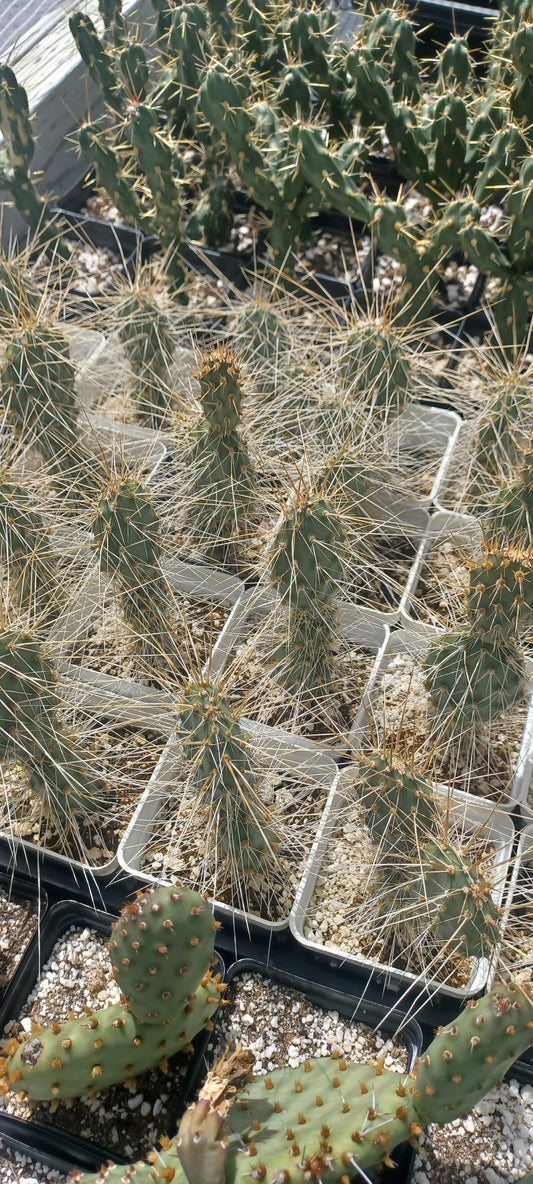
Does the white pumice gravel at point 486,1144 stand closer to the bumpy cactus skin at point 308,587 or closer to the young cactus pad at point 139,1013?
the young cactus pad at point 139,1013

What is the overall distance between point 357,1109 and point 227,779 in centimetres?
42

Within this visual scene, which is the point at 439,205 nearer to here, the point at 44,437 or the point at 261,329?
the point at 261,329

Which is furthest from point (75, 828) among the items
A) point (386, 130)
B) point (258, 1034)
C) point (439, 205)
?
point (386, 130)

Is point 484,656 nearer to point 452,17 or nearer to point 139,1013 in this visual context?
point 139,1013

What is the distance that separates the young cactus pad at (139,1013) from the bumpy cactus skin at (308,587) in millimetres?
455

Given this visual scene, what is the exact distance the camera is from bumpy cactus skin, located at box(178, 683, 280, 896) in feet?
3.95

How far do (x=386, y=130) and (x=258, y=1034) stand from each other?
1888mm

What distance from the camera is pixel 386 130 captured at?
84.4 inches

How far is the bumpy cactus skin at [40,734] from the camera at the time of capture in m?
1.27

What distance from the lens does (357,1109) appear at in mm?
1083

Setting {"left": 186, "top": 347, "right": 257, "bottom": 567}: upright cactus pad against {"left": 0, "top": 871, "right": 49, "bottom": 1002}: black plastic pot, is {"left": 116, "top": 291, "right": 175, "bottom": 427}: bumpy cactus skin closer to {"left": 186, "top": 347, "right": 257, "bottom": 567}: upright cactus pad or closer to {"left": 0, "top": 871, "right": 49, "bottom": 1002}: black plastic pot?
{"left": 186, "top": 347, "right": 257, "bottom": 567}: upright cactus pad

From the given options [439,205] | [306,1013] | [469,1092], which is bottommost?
[306,1013]

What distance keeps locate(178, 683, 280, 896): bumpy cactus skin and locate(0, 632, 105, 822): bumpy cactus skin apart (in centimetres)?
19

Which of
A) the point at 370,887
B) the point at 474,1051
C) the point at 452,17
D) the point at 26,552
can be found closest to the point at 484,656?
the point at 370,887
